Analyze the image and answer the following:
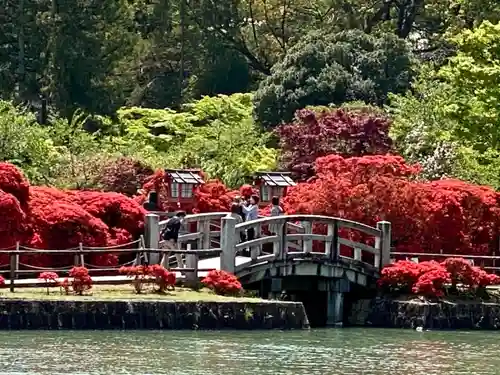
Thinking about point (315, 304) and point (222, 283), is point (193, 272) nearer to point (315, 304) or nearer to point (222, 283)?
point (222, 283)

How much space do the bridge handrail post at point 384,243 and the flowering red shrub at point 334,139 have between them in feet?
40.2

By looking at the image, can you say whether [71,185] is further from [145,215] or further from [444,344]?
[444,344]

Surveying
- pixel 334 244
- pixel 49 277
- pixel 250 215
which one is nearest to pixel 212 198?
pixel 250 215

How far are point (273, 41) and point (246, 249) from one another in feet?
129

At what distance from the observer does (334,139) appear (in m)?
49.9

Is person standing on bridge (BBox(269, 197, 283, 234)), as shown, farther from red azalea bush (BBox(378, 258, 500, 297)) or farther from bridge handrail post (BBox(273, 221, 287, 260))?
red azalea bush (BBox(378, 258, 500, 297))

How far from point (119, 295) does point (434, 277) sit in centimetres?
796

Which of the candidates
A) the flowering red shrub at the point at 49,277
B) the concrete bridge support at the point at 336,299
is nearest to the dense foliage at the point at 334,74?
the concrete bridge support at the point at 336,299

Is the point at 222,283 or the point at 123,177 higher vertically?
the point at 123,177

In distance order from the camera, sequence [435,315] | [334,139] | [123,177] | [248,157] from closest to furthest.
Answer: [435,315] < [123,177] < [334,139] < [248,157]

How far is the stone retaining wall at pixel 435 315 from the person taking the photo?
3559 centimetres

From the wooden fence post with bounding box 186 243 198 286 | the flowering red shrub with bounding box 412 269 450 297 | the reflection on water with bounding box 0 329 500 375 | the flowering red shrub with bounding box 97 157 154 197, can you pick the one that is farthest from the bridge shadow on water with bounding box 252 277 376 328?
the flowering red shrub with bounding box 97 157 154 197

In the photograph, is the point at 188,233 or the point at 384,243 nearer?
the point at 384,243

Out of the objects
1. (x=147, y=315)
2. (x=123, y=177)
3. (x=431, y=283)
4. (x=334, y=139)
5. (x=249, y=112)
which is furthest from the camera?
(x=249, y=112)
